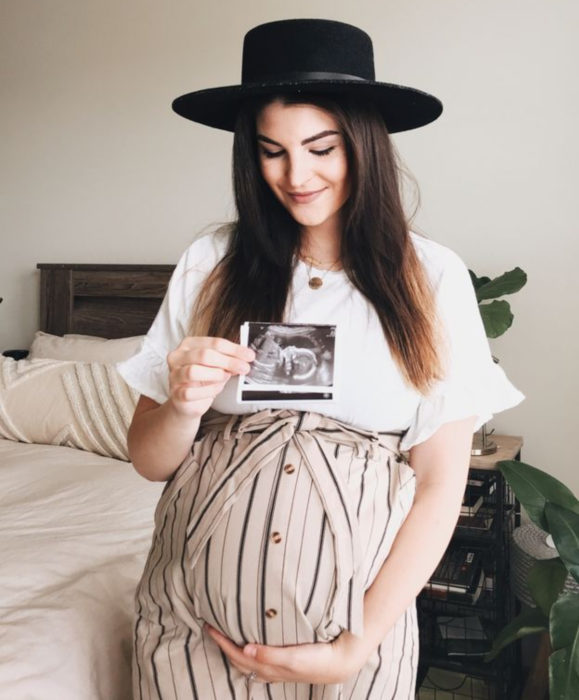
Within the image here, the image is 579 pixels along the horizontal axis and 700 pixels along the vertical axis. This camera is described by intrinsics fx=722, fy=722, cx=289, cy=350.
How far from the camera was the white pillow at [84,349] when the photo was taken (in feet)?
8.39

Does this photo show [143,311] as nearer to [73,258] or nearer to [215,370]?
[73,258]

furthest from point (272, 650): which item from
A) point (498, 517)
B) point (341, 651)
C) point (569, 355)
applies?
point (569, 355)

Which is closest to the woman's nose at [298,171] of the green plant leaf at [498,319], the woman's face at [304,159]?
the woman's face at [304,159]

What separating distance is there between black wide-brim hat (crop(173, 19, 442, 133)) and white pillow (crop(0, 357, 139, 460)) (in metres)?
1.36

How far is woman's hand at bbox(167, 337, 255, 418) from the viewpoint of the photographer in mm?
917

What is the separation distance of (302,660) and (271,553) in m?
0.14

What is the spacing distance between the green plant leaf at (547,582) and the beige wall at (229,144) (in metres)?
0.59

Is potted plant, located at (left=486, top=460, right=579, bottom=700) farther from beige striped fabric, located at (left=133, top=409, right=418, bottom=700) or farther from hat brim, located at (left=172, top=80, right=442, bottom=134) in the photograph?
hat brim, located at (left=172, top=80, right=442, bottom=134)

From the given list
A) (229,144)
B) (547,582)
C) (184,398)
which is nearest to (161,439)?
(184,398)

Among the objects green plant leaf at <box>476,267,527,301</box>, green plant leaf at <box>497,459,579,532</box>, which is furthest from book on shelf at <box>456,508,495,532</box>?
green plant leaf at <box>476,267,527,301</box>

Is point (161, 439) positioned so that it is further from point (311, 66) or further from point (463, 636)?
point (463, 636)

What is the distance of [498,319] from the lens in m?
2.03

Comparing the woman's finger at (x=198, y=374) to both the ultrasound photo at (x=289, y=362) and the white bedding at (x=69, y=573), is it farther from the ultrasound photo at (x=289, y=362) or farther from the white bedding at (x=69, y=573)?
the white bedding at (x=69, y=573)

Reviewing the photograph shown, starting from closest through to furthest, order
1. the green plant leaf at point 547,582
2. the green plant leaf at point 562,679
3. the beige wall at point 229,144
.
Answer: the green plant leaf at point 562,679 < the green plant leaf at point 547,582 < the beige wall at point 229,144
